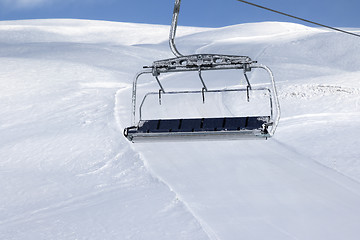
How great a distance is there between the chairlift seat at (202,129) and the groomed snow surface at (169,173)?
0.98 metres

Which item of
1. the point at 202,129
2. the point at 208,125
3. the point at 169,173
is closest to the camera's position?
the point at 202,129

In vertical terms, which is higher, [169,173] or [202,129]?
[202,129]

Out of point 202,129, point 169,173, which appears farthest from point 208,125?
point 169,173

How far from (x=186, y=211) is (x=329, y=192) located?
2.30 m

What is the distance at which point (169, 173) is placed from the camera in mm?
8281

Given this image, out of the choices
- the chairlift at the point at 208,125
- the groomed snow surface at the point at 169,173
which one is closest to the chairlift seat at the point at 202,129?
the chairlift at the point at 208,125

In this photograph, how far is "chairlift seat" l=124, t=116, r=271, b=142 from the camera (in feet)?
18.2

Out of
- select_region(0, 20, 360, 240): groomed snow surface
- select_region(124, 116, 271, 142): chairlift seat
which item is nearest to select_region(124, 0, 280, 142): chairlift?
select_region(124, 116, 271, 142): chairlift seat

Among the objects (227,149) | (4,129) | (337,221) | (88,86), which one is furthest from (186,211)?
(88,86)

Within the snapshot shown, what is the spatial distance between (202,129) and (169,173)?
8.09 ft

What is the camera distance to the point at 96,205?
7.33 m

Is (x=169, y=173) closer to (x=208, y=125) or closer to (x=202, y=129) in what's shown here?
(x=208, y=125)

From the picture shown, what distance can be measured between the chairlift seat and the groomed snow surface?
0.98 metres

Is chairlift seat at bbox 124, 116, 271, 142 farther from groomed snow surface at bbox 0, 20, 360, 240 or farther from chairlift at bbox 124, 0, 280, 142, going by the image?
groomed snow surface at bbox 0, 20, 360, 240
